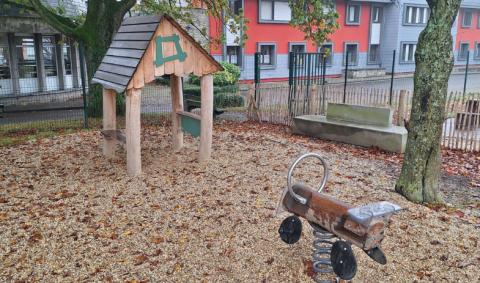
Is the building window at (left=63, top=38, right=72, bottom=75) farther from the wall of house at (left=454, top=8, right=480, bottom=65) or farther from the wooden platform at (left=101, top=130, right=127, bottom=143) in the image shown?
the wall of house at (left=454, top=8, right=480, bottom=65)

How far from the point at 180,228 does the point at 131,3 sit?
28.3ft

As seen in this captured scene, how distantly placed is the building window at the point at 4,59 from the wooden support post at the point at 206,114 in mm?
15175

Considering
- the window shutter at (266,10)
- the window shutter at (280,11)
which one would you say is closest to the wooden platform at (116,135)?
the window shutter at (266,10)

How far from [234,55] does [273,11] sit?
425cm

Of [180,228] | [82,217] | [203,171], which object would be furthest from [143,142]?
[180,228]

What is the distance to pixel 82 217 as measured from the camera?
5004 millimetres

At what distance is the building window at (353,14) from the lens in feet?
99.2

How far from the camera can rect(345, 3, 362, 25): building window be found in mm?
30250

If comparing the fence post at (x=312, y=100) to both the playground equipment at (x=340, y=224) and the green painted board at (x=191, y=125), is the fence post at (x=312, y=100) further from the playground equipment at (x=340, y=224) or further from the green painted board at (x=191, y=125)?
the playground equipment at (x=340, y=224)

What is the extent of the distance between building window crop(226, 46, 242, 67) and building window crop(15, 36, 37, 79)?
11653mm

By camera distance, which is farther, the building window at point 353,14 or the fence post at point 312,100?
the building window at point 353,14

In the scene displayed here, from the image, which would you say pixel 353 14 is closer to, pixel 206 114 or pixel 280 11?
pixel 280 11

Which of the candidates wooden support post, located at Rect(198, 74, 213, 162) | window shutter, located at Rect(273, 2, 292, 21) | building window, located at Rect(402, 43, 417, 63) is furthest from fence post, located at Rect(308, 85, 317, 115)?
building window, located at Rect(402, 43, 417, 63)

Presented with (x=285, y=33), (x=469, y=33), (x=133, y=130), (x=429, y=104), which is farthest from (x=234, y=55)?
(x=469, y=33)
